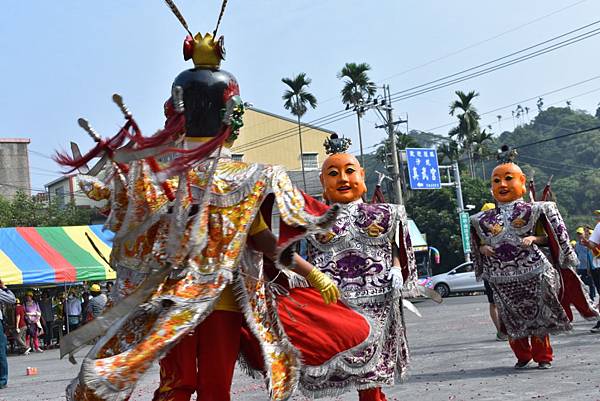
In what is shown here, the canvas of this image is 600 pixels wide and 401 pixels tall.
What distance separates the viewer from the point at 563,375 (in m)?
7.78

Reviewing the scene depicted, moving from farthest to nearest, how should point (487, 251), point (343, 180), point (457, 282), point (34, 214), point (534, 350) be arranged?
point (34, 214) < point (457, 282) < point (487, 251) < point (534, 350) < point (343, 180)

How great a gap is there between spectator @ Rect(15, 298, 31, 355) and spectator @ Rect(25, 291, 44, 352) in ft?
0.34

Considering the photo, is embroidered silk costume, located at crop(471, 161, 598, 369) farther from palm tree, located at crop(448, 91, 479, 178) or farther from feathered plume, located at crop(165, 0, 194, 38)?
palm tree, located at crop(448, 91, 479, 178)

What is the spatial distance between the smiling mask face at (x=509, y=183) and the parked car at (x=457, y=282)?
2128 centimetres

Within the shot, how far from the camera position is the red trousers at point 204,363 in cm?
423

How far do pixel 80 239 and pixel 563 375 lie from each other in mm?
17056

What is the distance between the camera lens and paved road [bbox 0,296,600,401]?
708 centimetres

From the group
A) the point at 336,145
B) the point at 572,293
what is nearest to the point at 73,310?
the point at 572,293

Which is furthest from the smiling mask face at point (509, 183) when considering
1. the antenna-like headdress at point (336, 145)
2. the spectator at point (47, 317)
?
the spectator at point (47, 317)

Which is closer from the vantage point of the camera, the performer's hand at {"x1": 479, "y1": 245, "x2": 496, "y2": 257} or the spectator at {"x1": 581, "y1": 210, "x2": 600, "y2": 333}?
the performer's hand at {"x1": 479, "y1": 245, "x2": 496, "y2": 257}

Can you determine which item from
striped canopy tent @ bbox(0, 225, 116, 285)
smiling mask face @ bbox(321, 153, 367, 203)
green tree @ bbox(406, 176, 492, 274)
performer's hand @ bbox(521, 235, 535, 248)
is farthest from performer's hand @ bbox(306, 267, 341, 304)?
green tree @ bbox(406, 176, 492, 274)

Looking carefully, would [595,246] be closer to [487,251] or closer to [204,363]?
[487,251]

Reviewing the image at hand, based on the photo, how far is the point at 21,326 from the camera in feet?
71.2

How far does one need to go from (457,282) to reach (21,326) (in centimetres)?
1495
